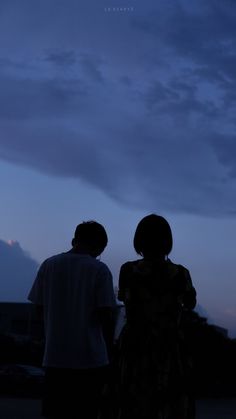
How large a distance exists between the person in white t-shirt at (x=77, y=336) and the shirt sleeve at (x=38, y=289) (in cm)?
10

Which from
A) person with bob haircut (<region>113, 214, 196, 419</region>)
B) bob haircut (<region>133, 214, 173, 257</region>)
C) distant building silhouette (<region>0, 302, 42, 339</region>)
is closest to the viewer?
person with bob haircut (<region>113, 214, 196, 419</region>)

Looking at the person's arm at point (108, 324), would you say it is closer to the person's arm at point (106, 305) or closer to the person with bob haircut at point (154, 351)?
the person's arm at point (106, 305)

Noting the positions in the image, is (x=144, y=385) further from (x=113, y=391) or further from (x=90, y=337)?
(x=90, y=337)

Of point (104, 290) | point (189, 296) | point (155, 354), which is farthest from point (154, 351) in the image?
point (104, 290)

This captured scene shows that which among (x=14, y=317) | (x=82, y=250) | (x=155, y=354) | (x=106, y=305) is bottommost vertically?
(x=155, y=354)

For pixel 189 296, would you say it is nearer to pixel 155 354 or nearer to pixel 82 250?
pixel 155 354

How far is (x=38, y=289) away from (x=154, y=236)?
812 mm

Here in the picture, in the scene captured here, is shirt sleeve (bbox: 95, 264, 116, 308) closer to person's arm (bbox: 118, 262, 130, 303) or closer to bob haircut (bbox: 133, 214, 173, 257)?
person's arm (bbox: 118, 262, 130, 303)

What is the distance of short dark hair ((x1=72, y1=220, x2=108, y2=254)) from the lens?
405cm

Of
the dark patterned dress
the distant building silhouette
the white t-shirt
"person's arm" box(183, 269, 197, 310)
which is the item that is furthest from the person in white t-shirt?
the distant building silhouette

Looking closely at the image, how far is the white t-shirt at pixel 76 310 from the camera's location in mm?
3861

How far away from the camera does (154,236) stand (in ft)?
12.4

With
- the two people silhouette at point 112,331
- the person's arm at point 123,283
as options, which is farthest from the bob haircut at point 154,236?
the person's arm at point 123,283

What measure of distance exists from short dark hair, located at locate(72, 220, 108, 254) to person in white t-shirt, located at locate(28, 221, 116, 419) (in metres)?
0.09
